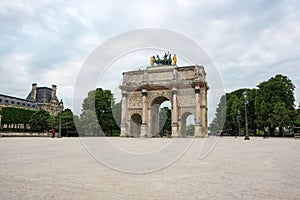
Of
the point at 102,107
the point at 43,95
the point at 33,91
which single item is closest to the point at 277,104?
the point at 102,107

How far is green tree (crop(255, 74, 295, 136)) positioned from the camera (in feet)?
132

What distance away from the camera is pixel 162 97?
4856 centimetres

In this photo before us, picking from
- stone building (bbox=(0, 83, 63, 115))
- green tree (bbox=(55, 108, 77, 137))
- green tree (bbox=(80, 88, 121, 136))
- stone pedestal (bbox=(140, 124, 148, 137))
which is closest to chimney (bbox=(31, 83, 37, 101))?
stone building (bbox=(0, 83, 63, 115))

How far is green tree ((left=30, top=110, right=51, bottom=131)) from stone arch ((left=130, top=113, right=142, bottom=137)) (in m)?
26.3

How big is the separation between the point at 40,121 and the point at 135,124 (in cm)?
2930

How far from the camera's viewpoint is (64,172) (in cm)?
673

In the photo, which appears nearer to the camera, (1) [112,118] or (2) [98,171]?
(2) [98,171]

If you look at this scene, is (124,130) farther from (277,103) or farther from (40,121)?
(40,121)

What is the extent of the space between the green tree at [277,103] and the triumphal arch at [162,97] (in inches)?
388

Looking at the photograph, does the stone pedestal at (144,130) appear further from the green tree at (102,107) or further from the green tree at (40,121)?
the green tree at (40,121)

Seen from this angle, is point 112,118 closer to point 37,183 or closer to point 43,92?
point 37,183

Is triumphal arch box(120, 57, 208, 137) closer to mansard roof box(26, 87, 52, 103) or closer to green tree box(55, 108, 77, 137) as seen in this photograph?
green tree box(55, 108, 77, 137)

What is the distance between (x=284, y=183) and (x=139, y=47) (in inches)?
410

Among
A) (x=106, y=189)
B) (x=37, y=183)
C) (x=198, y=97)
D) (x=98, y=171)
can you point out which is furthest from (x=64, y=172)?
(x=198, y=97)
